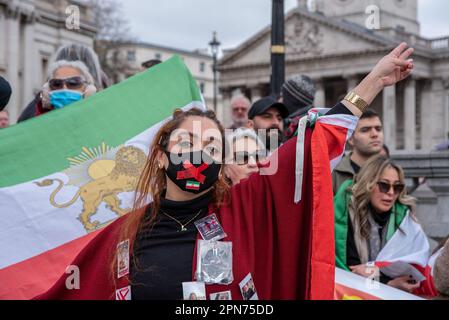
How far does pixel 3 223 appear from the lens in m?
4.27

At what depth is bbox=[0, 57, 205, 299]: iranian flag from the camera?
4.22 meters

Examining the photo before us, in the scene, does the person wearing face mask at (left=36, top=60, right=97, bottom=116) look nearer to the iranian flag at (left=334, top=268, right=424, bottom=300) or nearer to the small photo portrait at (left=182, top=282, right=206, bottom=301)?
the iranian flag at (left=334, top=268, right=424, bottom=300)

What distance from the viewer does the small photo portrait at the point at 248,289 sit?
2938 millimetres

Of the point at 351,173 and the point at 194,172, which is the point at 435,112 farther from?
the point at 194,172

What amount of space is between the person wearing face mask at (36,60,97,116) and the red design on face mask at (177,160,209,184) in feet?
7.19

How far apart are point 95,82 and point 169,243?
2.81 meters

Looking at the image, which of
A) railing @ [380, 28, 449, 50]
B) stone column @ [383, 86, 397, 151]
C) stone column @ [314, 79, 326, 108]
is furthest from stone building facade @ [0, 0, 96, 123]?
stone column @ [314, 79, 326, 108]

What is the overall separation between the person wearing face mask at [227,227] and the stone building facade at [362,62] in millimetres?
55008

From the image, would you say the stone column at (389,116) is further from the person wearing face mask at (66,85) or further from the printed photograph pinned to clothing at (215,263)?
the printed photograph pinned to clothing at (215,263)

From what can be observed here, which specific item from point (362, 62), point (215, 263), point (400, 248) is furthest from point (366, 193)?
point (362, 62)

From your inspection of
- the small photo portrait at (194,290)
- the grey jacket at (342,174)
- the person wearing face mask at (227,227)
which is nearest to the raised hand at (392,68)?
the person wearing face mask at (227,227)

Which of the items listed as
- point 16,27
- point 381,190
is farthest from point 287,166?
A: point 16,27

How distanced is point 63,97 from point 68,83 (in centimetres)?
11
